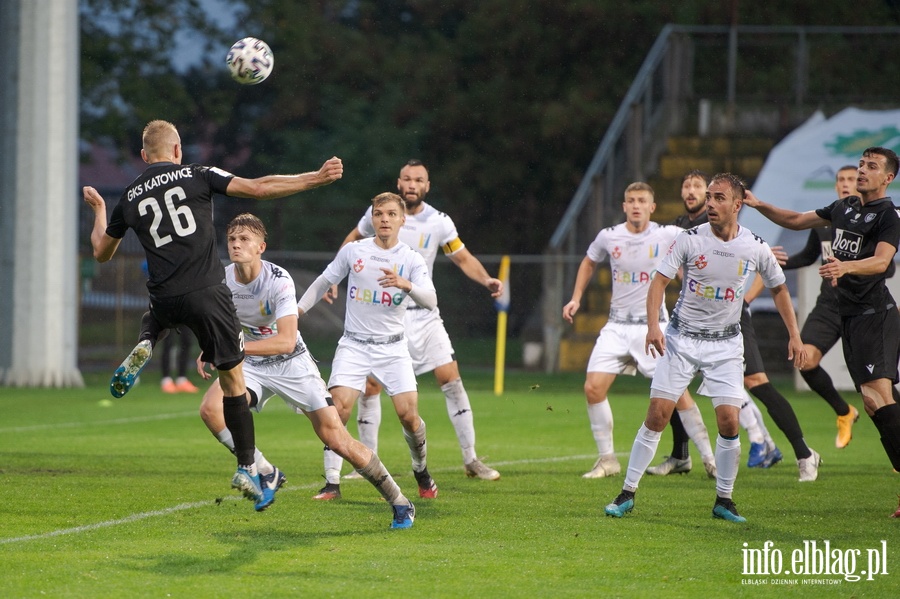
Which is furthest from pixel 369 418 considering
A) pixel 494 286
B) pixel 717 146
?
pixel 717 146

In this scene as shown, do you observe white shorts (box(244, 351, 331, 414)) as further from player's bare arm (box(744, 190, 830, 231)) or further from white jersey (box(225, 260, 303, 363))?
player's bare arm (box(744, 190, 830, 231))

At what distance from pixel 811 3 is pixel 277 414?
21.8 meters

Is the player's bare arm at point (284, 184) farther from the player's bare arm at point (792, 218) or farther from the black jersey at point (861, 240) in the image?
the black jersey at point (861, 240)

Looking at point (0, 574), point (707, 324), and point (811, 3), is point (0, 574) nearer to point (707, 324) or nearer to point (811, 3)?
point (707, 324)

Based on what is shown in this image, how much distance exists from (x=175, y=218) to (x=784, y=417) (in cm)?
538

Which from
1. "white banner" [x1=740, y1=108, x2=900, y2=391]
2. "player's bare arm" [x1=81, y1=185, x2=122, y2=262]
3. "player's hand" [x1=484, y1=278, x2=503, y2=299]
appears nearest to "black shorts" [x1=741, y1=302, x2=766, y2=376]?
"player's hand" [x1=484, y1=278, x2=503, y2=299]

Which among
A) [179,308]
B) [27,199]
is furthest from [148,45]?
[179,308]

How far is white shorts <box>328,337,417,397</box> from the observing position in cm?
827

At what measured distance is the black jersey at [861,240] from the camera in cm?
780

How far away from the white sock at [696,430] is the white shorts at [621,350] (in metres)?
0.45

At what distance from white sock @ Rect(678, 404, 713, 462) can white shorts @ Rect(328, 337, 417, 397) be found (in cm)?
249

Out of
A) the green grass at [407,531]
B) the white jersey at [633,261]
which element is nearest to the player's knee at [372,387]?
the green grass at [407,531]

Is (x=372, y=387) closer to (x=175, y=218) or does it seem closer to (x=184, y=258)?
(x=184, y=258)

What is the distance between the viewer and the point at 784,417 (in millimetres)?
9734
